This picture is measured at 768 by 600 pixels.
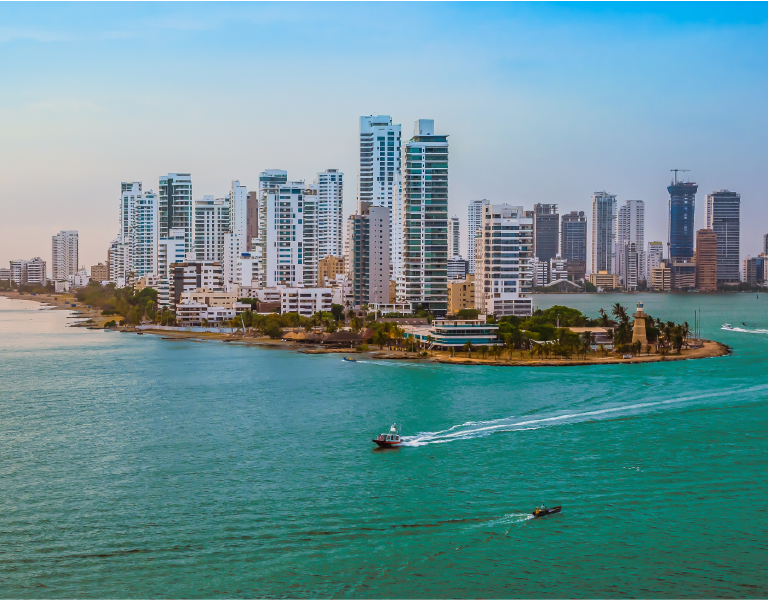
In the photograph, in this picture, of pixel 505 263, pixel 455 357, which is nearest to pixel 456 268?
pixel 505 263

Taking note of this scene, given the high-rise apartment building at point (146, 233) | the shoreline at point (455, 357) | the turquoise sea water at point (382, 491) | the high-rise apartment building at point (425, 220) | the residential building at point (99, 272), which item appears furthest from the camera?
the residential building at point (99, 272)

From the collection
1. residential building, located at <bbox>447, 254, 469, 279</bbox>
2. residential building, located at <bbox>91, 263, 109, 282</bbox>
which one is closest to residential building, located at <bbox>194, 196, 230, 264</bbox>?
residential building, located at <bbox>447, 254, 469, 279</bbox>

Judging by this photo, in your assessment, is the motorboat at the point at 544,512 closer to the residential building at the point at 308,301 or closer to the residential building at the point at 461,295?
the residential building at the point at 461,295

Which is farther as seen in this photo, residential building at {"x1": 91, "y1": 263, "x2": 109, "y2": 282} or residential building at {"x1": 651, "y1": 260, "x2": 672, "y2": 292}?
residential building at {"x1": 651, "y1": 260, "x2": 672, "y2": 292}

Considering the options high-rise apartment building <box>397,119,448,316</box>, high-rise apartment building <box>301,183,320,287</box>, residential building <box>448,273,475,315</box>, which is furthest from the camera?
high-rise apartment building <box>301,183,320,287</box>

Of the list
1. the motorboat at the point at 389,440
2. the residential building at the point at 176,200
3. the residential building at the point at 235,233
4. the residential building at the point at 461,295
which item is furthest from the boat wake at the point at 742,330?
the residential building at the point at 176,200

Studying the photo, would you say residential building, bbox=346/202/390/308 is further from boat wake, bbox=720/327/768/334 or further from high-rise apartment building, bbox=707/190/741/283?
high-rise apartment building, bbox=707/190/741/283

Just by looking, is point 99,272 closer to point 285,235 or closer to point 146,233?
point 146,233
